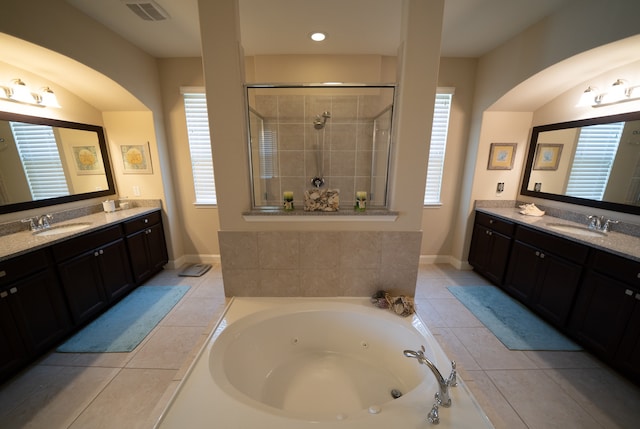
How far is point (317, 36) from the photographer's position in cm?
244

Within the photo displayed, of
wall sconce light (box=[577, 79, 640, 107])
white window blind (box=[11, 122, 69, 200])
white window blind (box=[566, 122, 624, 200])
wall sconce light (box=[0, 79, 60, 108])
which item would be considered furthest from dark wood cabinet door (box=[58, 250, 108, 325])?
wall sconce light (box=[577, 79, 640, 107])

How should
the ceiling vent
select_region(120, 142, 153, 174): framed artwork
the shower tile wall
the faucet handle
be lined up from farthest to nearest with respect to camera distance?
select_region(120, 142, 153, 174): framed artwork, the shower tile wall, the faucet handle, the ceiling vent

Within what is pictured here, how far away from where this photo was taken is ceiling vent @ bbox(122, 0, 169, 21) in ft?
6.25

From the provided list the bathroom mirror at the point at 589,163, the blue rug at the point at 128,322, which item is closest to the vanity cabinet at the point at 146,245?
the blue rug at the point at 128,322

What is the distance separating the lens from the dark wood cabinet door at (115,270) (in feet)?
7.66

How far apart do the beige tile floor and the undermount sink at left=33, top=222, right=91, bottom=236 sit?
Answer: 1073 mm

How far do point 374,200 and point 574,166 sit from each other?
2348 mm

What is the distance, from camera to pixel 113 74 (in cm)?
238

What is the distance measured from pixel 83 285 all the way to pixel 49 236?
53 centimetres

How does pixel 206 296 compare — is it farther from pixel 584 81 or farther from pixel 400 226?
pixel 584 81

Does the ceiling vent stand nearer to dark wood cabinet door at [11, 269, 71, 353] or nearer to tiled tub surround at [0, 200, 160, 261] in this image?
tiled tub surround at [0, 200, 160, 261]

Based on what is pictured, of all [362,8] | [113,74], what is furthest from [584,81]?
[113,74]

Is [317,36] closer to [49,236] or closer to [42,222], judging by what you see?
[49,236]

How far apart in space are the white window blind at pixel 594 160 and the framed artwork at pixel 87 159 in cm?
555
